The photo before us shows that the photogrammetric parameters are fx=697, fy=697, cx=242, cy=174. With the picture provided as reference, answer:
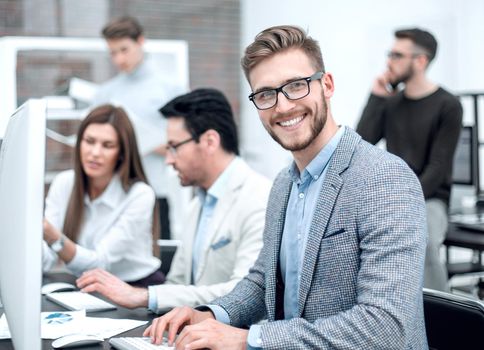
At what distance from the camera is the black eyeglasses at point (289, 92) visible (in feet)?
4.80

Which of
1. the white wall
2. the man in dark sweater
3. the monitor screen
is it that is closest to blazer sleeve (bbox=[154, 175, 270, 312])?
the man in dark sweater

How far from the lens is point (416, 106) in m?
3.45

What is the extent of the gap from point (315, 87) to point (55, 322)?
0.81 m

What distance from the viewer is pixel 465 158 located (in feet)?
12.4

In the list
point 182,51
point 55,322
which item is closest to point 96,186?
point 55,322

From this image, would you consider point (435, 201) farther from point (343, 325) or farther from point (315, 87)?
point (343, 325)

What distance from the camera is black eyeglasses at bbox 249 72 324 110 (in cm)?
146

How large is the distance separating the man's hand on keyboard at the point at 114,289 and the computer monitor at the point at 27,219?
57 centimetres

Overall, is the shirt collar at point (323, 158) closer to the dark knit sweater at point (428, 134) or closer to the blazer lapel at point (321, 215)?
the blazer lapel at point (321, 215)

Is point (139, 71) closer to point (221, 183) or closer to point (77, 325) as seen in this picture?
point (221, 183)

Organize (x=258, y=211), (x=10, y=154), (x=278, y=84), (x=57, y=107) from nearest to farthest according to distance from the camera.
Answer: (x=10, y=154), (x=278, y=84), (x=258, y=211), (x=57, y=107)

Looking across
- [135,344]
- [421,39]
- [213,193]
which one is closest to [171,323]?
[135,344]

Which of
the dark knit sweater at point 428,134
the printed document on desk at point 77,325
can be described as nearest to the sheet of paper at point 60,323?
the printed document on desk at point 77,325

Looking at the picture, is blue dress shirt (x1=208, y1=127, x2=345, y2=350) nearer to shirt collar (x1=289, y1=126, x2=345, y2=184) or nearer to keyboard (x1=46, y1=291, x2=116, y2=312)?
shirt collar (x1=289, y1=126, x2=345, y2=184)
